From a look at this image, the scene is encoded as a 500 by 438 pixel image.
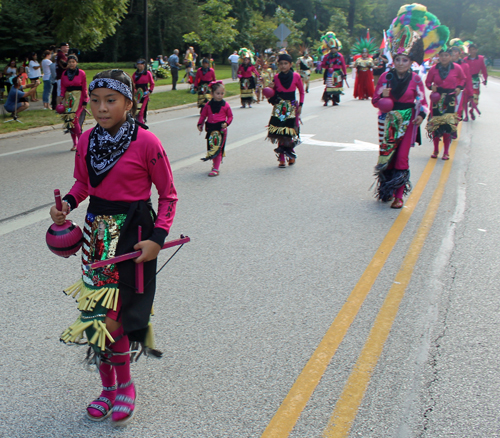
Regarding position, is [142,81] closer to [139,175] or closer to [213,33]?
[139,175]

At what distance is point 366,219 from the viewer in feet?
22.3

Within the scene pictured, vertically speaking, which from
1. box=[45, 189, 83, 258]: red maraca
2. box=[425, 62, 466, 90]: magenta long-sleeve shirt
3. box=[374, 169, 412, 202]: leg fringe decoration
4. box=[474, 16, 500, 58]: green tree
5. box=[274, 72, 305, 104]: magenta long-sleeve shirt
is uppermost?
box=[474, 16, 500, 58]: green tree

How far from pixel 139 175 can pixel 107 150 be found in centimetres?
19

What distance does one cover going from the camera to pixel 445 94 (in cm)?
1027

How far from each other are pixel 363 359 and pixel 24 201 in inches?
Answer: 201

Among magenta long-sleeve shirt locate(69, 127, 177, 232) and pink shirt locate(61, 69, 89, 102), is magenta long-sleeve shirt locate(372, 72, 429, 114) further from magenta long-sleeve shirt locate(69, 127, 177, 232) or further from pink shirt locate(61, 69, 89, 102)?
pink shirt locate(61, 69, 89, 102)

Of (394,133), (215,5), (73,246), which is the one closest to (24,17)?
(215,5)

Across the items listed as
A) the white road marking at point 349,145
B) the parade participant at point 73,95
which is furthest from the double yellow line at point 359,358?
the parade participant at point 73,95

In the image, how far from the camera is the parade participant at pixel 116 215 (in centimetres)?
276

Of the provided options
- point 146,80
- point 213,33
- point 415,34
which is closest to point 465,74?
point 415,34

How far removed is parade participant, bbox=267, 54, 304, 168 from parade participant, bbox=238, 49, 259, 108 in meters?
10.2

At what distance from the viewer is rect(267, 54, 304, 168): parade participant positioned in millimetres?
9484

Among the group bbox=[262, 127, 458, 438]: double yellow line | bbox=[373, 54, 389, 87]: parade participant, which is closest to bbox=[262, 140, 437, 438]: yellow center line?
bbox=[262, 127, 458, 438]: double yellow line

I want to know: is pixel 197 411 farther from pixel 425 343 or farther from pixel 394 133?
pixel 394 133
